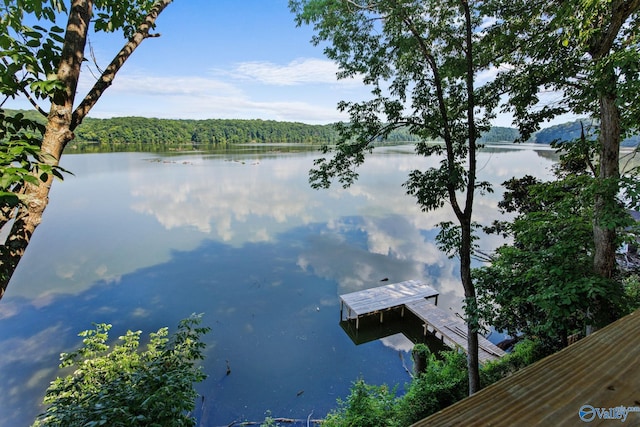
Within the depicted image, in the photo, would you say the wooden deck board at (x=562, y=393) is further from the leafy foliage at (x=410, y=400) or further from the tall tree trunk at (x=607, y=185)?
the leafy foliage at (x=410, y=400)

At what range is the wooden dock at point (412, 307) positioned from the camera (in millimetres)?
9875

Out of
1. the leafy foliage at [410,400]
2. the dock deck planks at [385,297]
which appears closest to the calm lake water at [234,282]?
the dock deck planks at [385,297]

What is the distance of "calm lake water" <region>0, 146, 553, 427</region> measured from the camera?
844cm

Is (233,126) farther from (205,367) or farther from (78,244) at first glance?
(205,367)

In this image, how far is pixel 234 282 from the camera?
1332 centimetres

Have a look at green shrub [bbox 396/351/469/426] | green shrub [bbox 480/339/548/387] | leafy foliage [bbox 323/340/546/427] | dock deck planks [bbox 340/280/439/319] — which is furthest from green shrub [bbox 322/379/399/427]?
dock deck planks [bbox 340/280/439/319]

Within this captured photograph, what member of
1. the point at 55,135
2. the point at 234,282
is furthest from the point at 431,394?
the point at 234,282

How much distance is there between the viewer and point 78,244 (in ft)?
53.4

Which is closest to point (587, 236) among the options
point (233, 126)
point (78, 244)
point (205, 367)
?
point (205, 367)

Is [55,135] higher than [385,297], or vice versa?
[55,135]

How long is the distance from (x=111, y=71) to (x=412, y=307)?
11456mm

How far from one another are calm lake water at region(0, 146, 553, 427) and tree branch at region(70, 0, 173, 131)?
0.50 metres

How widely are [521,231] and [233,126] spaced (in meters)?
105

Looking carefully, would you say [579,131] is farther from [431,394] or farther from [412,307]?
[412,307]
